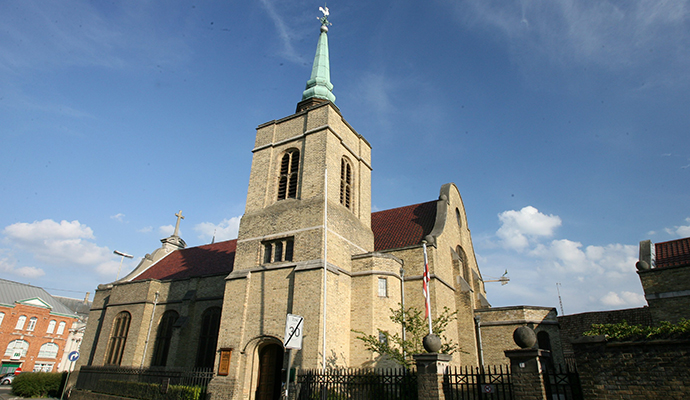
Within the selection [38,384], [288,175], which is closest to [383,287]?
[288,175]

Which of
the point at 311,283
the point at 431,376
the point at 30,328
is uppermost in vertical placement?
the point at 30,328

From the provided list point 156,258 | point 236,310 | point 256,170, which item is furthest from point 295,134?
point 156,258

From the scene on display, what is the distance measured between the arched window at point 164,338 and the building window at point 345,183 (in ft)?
43.6

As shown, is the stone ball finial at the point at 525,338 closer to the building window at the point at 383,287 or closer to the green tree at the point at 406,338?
the green tree at the point at 406,338

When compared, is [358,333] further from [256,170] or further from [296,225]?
[256,170]

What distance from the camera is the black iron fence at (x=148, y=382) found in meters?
17.1

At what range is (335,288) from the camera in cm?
1767

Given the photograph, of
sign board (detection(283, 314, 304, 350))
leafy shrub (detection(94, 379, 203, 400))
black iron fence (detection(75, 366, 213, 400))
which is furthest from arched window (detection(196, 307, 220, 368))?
sign board (detection(283, 314, 304, 350))

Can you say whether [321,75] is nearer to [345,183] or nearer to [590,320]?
[345,183]

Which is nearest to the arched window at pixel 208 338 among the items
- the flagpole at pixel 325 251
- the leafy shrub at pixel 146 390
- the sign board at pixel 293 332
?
the leafy shrub at pixel 146 390

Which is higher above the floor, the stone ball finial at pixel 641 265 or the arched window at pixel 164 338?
the stone ball finial at pixel 641 265

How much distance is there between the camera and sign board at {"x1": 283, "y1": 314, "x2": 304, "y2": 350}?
38.5ft

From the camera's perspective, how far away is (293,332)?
1195 cm

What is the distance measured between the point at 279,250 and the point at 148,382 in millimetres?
8819
